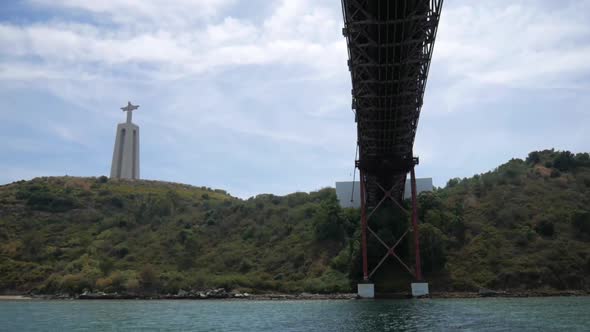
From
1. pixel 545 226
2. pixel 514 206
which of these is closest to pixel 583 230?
pixel 545 226

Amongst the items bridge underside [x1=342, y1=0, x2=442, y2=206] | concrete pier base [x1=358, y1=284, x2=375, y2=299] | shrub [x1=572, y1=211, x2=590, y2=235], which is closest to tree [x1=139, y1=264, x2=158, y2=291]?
concrete pier base [x1=358, y1=284, x2=375, y2=299]

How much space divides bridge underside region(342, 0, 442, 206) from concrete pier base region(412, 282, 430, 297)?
8737mm

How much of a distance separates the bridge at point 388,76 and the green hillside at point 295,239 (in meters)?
6.97

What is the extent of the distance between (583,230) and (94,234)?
2349 inches

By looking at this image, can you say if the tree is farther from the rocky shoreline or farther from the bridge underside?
the bridge underside

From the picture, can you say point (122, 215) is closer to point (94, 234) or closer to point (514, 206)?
point (94, 234)

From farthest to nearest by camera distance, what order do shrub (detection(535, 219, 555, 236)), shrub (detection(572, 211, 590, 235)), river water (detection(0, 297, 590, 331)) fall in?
shrub (detection(535, 219, 555, 236)), shrub (detection(572, 211, 590, 235)), river water (detection(0, 297, 590, 331))

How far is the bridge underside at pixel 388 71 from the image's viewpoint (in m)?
22.3

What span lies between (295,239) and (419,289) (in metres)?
21.6

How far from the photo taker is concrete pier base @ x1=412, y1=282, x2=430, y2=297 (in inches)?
1476

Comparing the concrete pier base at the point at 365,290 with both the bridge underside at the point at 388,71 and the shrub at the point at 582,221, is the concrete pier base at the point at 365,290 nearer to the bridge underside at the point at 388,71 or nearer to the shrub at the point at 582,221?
the bridge underside at the point at 388,71

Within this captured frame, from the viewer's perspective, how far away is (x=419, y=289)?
37.6 meters

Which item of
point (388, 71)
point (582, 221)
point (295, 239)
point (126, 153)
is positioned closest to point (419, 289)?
point (388, 71)

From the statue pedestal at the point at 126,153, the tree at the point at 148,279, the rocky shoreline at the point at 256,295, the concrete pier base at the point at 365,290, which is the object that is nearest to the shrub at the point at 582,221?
the rocky shoreline at the point at 256,295
